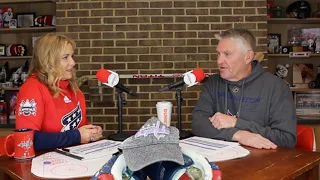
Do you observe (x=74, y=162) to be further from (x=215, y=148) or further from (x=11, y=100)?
(x=11, y=100)

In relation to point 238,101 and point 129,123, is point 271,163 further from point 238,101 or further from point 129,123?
point 129,123

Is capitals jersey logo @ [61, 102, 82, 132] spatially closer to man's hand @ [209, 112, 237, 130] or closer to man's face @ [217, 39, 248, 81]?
man's hand @ [209, 112, 237, 130]

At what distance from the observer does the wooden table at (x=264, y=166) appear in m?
1.47

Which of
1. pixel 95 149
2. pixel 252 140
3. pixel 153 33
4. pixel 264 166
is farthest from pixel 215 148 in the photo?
pixel 153 33

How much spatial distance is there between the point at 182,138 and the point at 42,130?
710 mm

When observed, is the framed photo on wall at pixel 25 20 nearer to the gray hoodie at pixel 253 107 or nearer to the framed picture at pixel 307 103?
the gray hoodie at pixel 253 107

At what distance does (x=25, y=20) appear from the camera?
4.55m

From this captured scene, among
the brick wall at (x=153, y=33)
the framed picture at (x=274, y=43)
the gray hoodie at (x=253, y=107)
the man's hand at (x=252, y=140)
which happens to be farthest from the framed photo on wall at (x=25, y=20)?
the man's hand at (x=252, y=140)

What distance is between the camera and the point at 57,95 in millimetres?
2111

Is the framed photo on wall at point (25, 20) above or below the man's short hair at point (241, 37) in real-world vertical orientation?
above

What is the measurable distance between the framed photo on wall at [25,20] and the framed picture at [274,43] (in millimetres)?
2600

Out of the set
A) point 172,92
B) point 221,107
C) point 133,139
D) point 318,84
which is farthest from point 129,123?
point 133,139

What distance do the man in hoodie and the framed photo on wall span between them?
2761 mm

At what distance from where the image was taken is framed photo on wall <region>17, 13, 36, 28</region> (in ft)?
14.9
